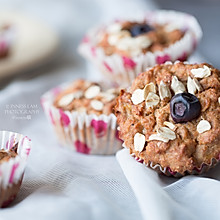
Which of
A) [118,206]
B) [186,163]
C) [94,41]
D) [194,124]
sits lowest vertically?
[118,206]

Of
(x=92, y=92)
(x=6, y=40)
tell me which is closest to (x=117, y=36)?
(x=92, y=92)

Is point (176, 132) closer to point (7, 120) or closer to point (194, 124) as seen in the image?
point (194, 124)

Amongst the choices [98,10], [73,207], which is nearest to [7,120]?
[73,207]

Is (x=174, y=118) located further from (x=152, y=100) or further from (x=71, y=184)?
(x=71, y=184)

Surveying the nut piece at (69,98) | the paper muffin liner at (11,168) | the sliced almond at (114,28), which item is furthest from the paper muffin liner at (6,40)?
the paper muffin liner at (11,168)

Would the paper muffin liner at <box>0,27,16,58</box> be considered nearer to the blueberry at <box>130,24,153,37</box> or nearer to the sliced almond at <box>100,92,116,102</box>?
the blueberry at <box>130,24,153,37</box>

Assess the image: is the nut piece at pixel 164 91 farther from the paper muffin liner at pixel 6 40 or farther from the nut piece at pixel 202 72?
the paper muffin liner at pixel 6 40

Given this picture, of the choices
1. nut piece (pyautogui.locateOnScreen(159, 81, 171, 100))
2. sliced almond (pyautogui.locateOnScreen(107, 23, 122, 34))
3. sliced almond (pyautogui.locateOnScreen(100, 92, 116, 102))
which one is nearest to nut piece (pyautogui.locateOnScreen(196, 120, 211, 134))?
nut piece (pyautogui.locateOnScreen(159, 81, 171, 100))
